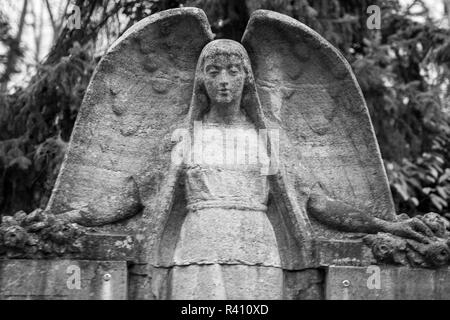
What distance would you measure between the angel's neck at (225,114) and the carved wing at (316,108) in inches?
12.9

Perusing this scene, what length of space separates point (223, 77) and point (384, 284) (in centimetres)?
229

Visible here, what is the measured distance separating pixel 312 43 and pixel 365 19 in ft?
17.6

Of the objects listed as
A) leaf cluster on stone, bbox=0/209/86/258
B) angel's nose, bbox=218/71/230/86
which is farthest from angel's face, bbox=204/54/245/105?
leaf cluster on stone, bbox=0/209/86/258

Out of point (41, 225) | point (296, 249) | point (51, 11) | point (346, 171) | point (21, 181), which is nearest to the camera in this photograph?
point (41, 225)

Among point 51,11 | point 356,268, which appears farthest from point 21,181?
point 356,268

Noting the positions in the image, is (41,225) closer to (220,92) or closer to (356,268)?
(220,92)

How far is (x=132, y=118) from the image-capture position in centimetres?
765

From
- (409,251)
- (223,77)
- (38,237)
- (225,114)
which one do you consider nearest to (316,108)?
(225,114)

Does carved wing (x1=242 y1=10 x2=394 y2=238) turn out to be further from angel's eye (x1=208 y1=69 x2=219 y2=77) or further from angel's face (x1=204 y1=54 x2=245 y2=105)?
angel's eye (x1=208 y1=69 x2=219 y2=77)

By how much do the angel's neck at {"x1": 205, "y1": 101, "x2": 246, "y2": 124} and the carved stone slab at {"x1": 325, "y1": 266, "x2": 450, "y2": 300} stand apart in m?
1.66

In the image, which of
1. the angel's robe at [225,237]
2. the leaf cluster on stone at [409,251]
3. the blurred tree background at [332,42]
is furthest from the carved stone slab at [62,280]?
the blurred tree background at [332,42]

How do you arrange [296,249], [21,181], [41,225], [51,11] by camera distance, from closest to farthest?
1. [41,225]
2. [296,249]
3. [21,181]
4. [51,11]

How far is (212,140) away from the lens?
7.41 m

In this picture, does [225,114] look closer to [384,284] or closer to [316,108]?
[316,108]
